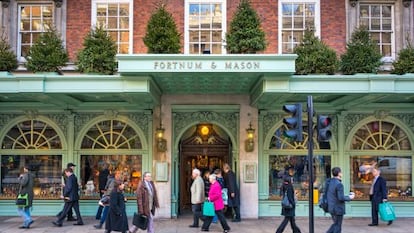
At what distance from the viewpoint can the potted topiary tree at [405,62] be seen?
14438 millimetres

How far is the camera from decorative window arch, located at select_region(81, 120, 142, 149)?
52.5 ft

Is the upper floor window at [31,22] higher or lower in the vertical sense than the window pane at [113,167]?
higher

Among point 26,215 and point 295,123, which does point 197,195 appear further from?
point 295,123

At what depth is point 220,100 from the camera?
51.8 feet

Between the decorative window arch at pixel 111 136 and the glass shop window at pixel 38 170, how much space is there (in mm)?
1124

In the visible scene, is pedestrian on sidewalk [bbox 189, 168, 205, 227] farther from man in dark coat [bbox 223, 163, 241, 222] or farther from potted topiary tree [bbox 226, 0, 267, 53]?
potted topiary tree [bbox 226, 0, 267, 53]

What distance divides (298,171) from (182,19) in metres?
6.11

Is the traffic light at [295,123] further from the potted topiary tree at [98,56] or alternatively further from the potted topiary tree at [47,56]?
the potted topiary tree at [47,56]

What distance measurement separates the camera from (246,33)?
13.9m

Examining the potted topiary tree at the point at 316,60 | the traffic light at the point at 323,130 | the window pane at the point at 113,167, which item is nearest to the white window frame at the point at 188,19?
the potted topiary tree at the point at 316,60

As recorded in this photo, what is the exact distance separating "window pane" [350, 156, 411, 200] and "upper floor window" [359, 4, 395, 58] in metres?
3.36

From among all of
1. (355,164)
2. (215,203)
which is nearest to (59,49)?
(215,203)

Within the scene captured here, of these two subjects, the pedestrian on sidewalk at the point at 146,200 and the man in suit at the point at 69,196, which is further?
the man in suit at the point at 69,196

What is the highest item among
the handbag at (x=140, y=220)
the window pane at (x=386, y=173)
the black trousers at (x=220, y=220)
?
the window pane at (x=386, y=173)
